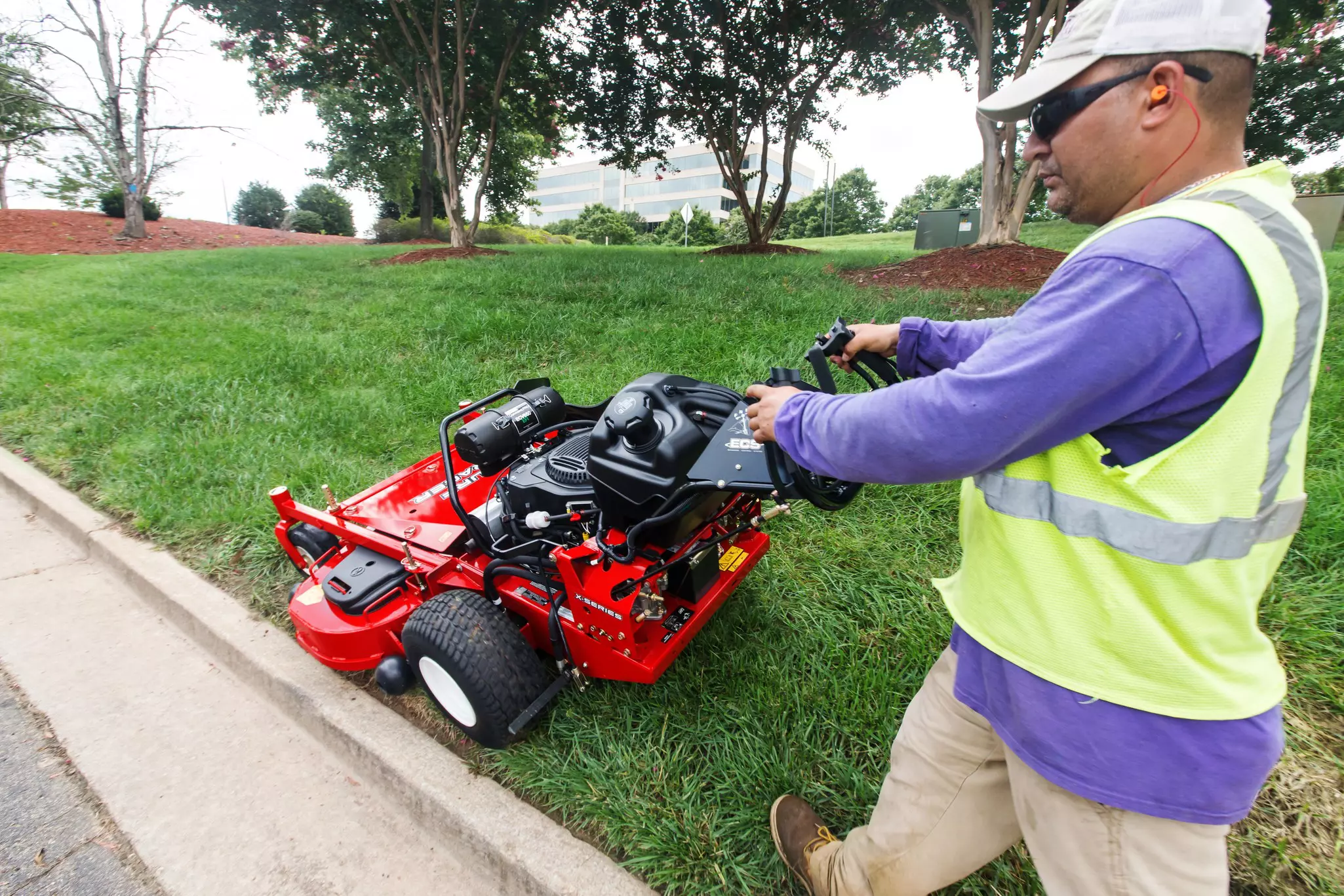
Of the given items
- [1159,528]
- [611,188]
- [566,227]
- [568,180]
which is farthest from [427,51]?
[568,180]

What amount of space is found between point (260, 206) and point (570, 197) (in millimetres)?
78535

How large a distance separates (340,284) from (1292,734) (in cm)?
1012

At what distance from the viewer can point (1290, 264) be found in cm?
81

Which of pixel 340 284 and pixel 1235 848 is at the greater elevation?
pixel 340 284

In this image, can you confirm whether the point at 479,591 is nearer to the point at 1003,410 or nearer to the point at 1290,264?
the point at 1003,410

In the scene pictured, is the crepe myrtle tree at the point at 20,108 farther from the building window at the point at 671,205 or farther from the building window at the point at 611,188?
the building window at the point at 611,188

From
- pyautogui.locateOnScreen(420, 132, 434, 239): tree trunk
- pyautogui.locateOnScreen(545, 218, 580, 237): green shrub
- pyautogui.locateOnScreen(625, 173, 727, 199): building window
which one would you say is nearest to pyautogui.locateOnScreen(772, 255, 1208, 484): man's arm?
pyautogui.locateOnScreen(420, 132, 434, 239): tree trunk

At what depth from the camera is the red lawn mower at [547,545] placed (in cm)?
156

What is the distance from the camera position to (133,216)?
1673 centimetres

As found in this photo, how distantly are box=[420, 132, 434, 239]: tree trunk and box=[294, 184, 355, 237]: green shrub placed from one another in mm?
7892

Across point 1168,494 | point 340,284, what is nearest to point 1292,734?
point 1168,494

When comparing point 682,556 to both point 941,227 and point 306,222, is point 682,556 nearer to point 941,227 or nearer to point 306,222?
point 941,227

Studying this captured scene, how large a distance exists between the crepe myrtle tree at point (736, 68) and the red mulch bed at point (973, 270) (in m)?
4.61

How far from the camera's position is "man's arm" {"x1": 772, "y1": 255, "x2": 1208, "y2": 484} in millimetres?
810
